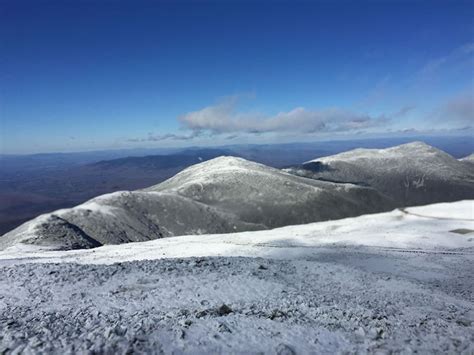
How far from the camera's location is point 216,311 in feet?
47.5

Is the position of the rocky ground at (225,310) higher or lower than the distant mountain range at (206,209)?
higher

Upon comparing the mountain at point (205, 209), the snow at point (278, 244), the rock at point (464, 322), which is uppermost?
the rock at point (464, 322)

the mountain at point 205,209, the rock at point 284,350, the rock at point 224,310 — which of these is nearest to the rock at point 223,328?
the rock at point 224,310

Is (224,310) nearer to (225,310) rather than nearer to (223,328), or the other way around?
(225,310)

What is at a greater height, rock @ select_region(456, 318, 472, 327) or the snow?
rock @ select_region(456, 318, 472, 327)

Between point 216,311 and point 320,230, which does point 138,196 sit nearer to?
point 320,230

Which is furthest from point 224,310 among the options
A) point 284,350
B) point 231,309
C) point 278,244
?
point 278,244

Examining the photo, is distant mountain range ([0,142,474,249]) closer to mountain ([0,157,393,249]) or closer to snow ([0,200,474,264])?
mountain ([0,157,393,249])

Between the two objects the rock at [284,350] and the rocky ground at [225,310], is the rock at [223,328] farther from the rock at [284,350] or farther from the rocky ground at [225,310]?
the rock at [284,350]

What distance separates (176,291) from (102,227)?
90.8m

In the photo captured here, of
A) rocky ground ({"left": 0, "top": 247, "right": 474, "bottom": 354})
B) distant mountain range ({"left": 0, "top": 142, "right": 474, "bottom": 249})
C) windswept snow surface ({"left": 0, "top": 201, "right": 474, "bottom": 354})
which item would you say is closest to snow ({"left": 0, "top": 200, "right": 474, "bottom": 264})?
windswept snow surface ({"left": 0, "top": 201, "right": 474, "bottom": 354})

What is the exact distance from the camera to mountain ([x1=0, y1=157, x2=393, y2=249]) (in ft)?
299

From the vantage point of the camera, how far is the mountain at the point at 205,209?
91062 millimetres

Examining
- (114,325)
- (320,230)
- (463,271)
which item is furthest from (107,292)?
(320,230)
